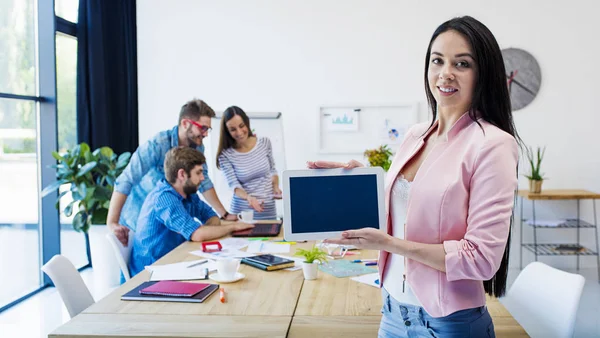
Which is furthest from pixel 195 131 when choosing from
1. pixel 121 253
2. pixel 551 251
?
pixel 551 251

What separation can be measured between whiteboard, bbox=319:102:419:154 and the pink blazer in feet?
12.8

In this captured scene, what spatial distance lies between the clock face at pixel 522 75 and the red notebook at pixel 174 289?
404 cm

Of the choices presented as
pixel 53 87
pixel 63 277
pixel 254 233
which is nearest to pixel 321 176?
pixel 63 277

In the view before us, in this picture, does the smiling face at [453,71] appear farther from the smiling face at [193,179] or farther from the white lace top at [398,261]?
the smiling face at [193,179]

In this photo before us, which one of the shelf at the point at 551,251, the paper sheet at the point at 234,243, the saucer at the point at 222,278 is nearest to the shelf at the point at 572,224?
the shelf at the point at 551,251

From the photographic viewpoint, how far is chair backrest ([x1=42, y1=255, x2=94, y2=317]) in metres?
2.22

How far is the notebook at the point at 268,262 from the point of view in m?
2.36

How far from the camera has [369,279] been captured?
7.18ft

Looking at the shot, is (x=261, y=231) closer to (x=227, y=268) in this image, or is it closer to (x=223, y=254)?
(x=223, y=254)

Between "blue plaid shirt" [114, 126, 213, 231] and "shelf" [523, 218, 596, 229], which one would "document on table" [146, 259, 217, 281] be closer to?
"blue plaid shirt" [114, 126, 213, 231]

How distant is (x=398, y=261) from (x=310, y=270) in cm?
82

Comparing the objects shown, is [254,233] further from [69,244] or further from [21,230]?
[69,244]

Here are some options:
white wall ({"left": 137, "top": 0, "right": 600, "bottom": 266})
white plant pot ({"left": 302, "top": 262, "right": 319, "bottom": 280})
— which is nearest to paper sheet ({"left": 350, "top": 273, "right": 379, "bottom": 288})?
white plant pot ({"left": 302, "top": 262, "right": 319, "bottom": 280})

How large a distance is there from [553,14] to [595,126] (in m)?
1.12
